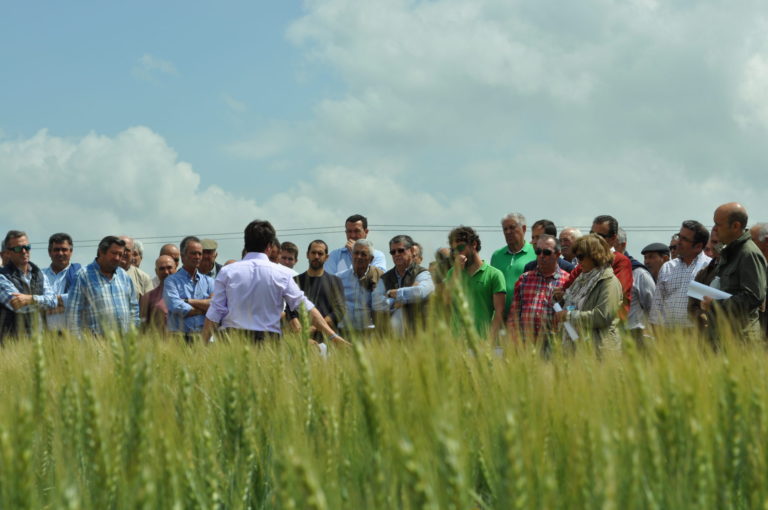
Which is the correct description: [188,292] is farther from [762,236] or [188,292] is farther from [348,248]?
[762,236]

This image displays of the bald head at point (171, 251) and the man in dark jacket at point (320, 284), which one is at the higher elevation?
the bald head at point (171, 251)

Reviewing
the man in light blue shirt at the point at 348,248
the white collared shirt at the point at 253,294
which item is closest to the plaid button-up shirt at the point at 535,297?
the white collared shirt at the point at 253,294

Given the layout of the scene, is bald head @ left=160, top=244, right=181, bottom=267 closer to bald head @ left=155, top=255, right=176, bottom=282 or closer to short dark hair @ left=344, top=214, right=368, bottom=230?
bald head @ left=155, top=255, right=176, bottom=282

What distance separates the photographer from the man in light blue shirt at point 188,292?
7.43 meters

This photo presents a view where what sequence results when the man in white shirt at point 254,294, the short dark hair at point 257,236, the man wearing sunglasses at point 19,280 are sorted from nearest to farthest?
1. the man in white shirt at point 254,294
2. the short dark hair at point 257,236
3. the man wearing sunglasses at point 19,280

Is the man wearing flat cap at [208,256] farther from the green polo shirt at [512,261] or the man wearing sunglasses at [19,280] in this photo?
the green polo shirt at [512,261]

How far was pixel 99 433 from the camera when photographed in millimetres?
1882

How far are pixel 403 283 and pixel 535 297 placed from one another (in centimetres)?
124

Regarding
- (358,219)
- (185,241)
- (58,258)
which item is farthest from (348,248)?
(58,258)

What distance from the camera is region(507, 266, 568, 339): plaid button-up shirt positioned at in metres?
6.55

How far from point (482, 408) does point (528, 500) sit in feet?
2.03

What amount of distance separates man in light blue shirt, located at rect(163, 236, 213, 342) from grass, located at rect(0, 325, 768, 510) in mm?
4580

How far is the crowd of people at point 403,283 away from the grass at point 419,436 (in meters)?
1.87

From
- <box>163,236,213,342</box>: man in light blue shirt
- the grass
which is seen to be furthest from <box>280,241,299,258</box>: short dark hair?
the grass
